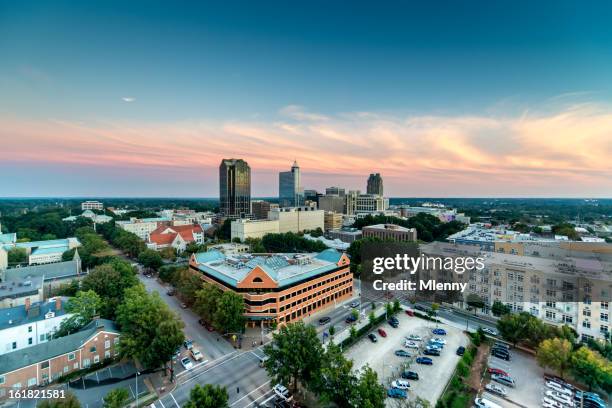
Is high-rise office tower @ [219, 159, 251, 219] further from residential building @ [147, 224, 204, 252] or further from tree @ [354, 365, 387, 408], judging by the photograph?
tree @ [354, 365, 387, 408]

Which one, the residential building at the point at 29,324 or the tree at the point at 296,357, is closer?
the tree at the point at 296,357

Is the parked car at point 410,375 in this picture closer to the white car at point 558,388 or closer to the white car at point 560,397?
the white car at point 560,397

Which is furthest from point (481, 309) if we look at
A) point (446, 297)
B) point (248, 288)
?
point (248, 288)

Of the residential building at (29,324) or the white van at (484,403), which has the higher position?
the residential building at (29,324)

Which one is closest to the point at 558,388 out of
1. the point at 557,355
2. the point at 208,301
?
the point at 557,355

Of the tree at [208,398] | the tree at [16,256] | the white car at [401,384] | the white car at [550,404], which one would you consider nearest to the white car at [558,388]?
the white car at [550,404]

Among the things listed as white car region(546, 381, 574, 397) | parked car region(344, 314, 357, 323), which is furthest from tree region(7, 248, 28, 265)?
white car region(546, 381, 574, 397)

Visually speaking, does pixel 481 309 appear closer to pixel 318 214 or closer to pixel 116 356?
pixel 116 356
